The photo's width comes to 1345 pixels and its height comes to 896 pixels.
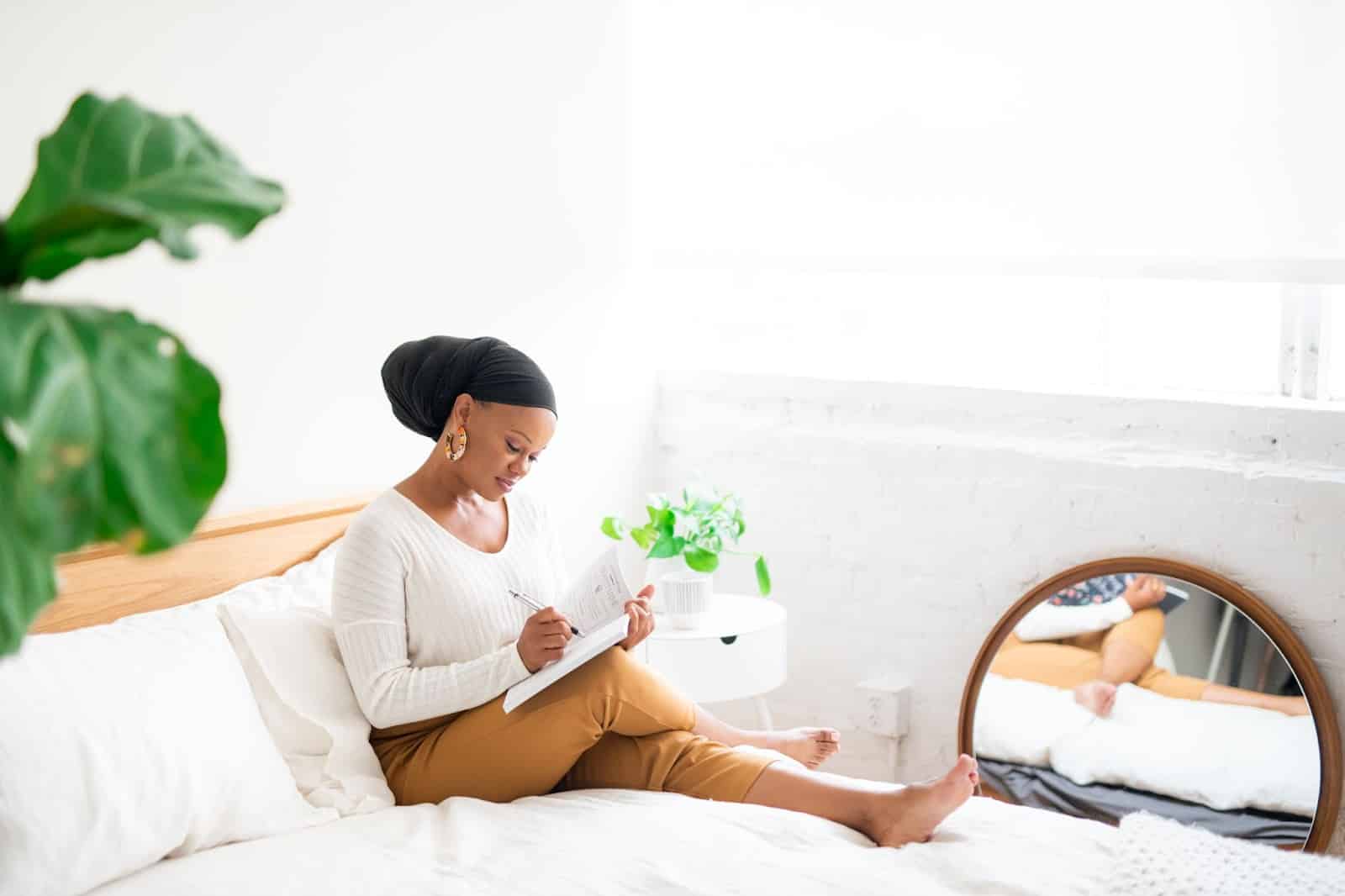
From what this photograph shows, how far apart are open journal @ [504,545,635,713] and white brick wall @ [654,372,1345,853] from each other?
1.05 m

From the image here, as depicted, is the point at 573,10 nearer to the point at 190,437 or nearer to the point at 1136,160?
the point at 1136,160

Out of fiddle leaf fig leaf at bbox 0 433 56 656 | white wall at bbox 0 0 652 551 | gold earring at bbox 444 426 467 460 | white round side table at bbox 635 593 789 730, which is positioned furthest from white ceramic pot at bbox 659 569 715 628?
fiddle leaf fig leaf at bbox 0 433 56 656

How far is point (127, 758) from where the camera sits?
67.6 inches

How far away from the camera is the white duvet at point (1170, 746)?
8.52 ft

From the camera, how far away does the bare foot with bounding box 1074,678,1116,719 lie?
2764mm

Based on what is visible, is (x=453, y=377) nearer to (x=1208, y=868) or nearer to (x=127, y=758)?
(x=127, y=758)

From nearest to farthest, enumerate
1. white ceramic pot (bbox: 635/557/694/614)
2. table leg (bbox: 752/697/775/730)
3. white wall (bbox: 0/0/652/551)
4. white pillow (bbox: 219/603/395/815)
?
white pillow (bbox: 219/603/395/815), white wall (bbox: 0/0/652/551), table leg (bbox: 752/697/775/730), white ceramic pot (bbox: 635/557/694/614)

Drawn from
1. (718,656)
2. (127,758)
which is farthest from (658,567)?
(127,758)

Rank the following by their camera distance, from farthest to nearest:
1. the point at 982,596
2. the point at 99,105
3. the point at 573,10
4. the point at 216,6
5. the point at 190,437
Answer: the point at 573,10 → the point at 982,596 → the point at 216,6 → the point at 99,105 → the point at 190,437

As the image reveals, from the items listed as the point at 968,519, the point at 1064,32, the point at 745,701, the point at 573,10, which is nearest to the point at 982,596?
the point at 968,519

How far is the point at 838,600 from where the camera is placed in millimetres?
3262

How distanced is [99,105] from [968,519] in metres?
2.53

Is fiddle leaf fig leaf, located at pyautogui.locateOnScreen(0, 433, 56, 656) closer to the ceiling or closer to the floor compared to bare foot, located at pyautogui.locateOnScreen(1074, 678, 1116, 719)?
closer to the ceiling

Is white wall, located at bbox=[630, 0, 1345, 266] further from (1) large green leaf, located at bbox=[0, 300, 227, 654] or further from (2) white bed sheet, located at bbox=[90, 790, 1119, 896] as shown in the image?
(1) large green leaf, located at bbox=[0, 300, 227, 654]
